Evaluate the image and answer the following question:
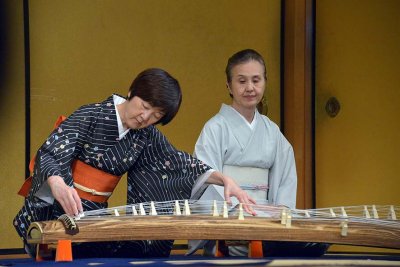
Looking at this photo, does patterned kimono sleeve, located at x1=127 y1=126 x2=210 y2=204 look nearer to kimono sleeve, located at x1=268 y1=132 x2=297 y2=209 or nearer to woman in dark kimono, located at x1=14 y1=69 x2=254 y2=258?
woman in dark kimono, located at x1=14 y1=69 x2=254 y2=258

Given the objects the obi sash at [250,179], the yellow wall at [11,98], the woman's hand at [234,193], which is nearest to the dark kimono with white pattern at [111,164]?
the woman's hand at [234,193]

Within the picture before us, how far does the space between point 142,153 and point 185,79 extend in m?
1.60

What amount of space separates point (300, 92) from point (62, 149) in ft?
7.48

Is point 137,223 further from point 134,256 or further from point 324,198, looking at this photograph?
point 324,198

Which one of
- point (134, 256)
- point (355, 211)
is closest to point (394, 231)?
point (134, 256)

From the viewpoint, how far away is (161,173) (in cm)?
441

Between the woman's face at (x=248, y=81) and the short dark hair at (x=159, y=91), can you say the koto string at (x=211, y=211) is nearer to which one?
the short dark hair at (x=159, y=91)

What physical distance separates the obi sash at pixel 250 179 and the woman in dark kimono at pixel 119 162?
2.28 feet

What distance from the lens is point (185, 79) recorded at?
593cm

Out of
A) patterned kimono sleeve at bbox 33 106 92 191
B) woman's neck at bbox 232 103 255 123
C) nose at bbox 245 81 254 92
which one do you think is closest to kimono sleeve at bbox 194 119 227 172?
woman's neck at bbox 232 103 255 123

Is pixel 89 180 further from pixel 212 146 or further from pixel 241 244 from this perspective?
pixel 212 146

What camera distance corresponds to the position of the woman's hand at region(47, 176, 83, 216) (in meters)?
3.76

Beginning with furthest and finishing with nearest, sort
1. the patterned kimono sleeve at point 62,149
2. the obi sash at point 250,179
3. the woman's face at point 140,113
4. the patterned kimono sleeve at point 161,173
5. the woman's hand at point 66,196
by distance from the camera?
the obi sash at point 250,179
the patterned kimono sleeve at point 161,173
the woman's face at point 140,113
the patterned kimono sleeve at point 62,149
the woman's hand at point 66,196

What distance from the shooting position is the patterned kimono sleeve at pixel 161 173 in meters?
4.38
